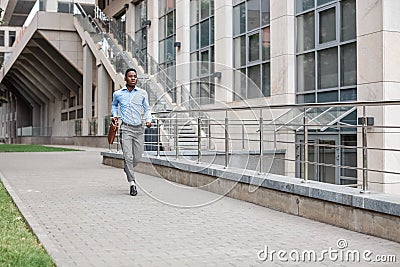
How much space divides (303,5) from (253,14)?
3.25 metres

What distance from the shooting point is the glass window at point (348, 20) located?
53.0ft

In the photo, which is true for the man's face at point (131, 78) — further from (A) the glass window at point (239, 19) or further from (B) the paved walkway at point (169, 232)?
(A) the glass window at point (239, 19)

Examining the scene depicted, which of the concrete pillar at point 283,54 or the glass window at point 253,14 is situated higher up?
the glass window at point 253,14

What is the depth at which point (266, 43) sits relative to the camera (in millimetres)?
20656

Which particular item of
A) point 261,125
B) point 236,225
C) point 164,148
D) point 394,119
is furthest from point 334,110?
point 236,225

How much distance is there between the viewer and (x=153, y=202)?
9.12 meters

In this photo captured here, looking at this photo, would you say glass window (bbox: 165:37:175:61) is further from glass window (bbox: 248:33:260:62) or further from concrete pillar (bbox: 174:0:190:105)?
glass window (bbox: 248:33:260:62)

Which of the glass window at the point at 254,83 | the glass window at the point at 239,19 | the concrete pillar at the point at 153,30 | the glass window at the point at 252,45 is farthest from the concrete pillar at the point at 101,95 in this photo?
the glass window at the point at 254,83

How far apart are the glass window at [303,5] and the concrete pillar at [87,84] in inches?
859

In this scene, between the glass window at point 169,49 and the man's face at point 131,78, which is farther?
the glass window at point 169,49

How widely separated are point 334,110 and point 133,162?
27.0 ft

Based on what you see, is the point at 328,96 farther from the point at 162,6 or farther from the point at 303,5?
the point at 162,6

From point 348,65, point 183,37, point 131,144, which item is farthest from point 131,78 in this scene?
point 183,37

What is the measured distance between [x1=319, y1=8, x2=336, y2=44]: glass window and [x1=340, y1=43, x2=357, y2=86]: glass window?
28.6 inches
